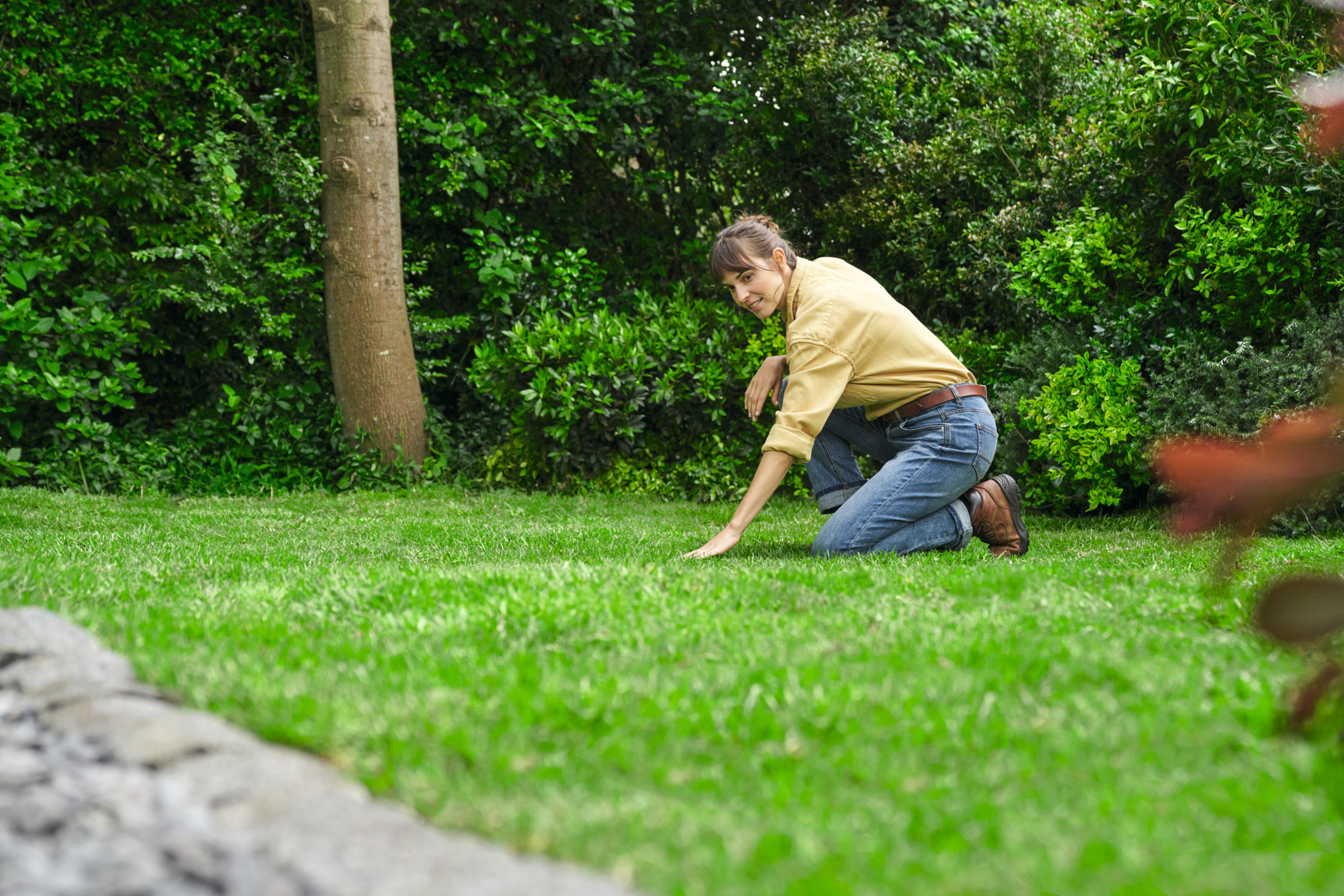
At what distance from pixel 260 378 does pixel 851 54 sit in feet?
18.5

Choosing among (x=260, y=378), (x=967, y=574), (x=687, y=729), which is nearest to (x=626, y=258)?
(x=260, y=378)

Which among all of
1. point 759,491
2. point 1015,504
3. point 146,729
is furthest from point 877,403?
point 146,729

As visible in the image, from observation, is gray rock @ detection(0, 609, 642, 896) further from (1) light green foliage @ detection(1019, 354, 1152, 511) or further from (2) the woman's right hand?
(1) light green foliage @ detection(1019, 354, 1152, 511)

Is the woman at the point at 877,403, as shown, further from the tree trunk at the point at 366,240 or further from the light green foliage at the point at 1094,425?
the tree trunk at the point at 366,240

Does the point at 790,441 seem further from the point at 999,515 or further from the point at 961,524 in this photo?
the point at 999,515

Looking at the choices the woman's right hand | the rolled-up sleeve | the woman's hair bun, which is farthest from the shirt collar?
the woman's right hand

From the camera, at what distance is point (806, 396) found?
4.34 meters

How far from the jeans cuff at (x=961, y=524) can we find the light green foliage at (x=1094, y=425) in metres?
2.02

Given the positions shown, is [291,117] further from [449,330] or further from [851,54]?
[851,54]

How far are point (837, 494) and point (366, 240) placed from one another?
4.93 m

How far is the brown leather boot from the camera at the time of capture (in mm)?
4809

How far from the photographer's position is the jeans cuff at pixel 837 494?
5.05 metres

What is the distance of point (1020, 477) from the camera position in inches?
284

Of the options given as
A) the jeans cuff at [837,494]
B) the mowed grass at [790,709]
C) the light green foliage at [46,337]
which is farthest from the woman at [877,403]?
the light green foliage at [46,337]
